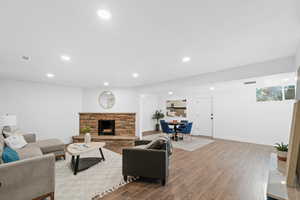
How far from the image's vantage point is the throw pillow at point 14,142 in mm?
2854

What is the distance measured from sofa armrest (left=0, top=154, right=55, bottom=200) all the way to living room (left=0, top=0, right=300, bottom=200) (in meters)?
0.01

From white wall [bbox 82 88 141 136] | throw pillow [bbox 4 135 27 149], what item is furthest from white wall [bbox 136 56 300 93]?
throw pillow [bbox 4 135 27 149]

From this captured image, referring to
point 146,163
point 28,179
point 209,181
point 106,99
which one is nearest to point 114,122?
point 106,99

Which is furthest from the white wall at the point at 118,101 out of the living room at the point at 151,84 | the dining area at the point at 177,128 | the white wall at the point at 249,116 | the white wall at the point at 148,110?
the white wall at the point at 249,116

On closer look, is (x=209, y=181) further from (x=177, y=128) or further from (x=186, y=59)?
(x=177, y=128)

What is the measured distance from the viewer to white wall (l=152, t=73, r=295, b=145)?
463 cm

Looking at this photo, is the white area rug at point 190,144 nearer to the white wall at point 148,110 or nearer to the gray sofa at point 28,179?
the white wall at point 148,110

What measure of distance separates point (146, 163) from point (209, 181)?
1304mm

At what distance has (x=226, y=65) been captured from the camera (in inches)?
113

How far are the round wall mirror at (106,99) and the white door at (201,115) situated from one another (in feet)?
13.9

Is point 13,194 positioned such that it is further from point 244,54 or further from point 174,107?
point 174,107

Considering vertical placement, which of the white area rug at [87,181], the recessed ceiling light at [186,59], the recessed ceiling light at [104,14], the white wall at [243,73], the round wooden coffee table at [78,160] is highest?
the recessed ceiling light at [104,14]

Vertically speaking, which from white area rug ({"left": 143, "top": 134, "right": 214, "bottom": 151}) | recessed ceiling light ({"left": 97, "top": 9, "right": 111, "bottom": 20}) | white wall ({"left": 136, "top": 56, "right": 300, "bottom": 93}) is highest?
recessed ceiling light ({"left": 97, "top": 9, "right": 111, "bottom": 20})

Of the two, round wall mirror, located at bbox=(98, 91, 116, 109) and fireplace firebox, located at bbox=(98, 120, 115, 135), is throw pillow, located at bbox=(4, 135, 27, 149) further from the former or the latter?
round wall mirror, located at bbox=(98, 91, 116, 109)
